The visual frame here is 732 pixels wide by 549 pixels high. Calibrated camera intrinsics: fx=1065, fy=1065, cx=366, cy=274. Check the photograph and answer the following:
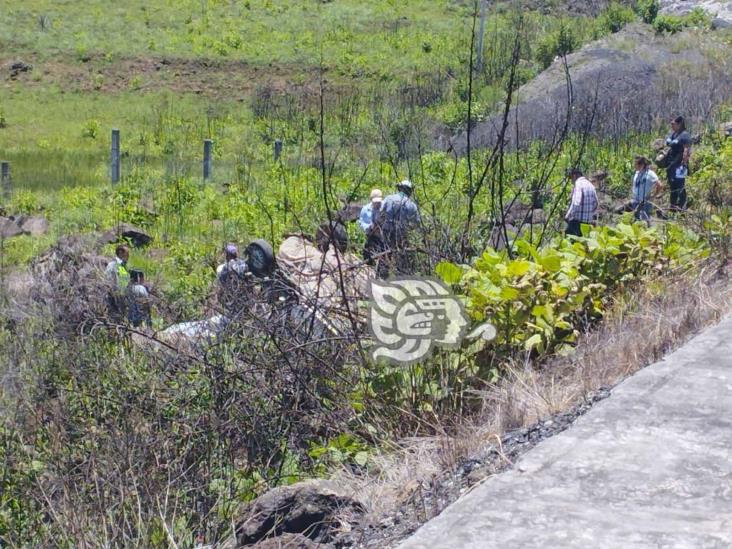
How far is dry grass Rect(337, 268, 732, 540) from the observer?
4012 millimetres

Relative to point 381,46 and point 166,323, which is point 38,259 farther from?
point 381,46

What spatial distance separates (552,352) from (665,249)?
123 cm

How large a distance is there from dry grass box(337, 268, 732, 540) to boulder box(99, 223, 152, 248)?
34.9 feet

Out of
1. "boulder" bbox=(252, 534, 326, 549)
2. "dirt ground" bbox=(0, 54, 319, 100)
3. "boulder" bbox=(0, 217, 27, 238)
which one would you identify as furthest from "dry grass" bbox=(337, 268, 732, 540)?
"dirt ground" bbox=(0, 54, 319, 100)

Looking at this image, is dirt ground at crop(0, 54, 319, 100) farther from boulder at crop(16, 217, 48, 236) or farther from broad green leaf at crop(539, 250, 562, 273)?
broad green leaf at crop(539, 250, 562, 273)

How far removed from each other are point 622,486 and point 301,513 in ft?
4.44

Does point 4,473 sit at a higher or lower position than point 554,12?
lower

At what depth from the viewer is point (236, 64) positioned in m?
37.5

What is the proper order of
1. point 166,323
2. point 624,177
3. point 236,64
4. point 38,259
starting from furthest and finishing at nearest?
point 236,64 < point 624,177 < point 38,259 < point 166,323

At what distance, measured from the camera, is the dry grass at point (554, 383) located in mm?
4012

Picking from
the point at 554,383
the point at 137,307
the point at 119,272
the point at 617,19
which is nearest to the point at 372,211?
the point at 119,272

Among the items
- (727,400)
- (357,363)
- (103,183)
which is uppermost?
(727,400)

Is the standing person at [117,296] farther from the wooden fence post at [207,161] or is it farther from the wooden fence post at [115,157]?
the wooden fence post at [207,161]

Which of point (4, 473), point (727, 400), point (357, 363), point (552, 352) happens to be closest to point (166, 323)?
point (4, 473)
